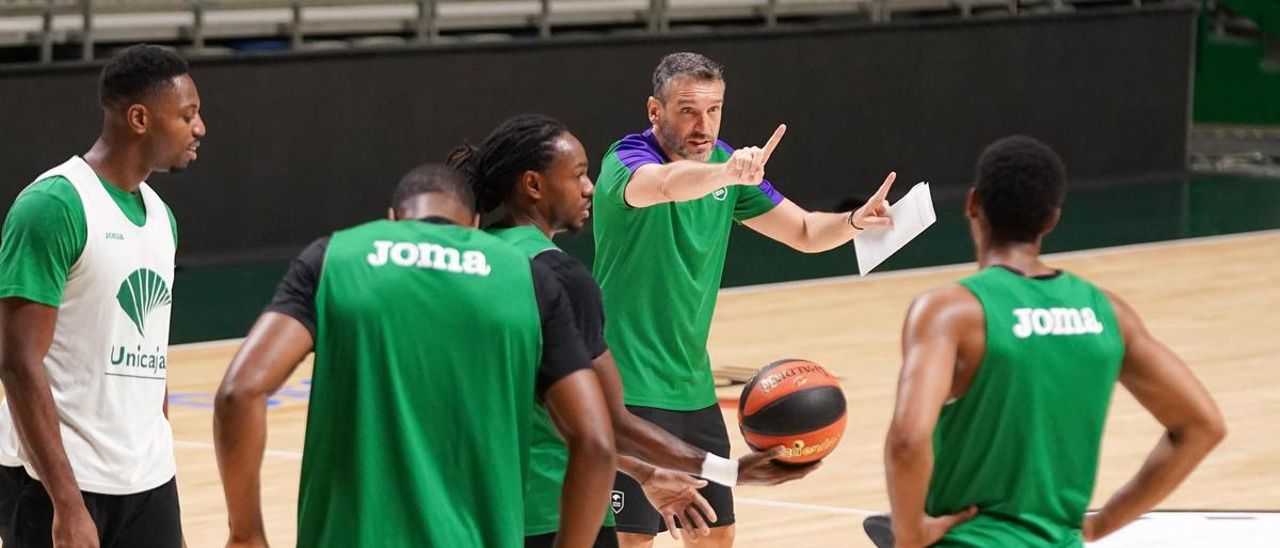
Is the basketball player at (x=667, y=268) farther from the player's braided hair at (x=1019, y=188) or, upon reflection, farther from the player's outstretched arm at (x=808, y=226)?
the player's braided hair at (x=1019, y=188)

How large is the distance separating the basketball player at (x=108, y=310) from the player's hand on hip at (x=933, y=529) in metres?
1.73

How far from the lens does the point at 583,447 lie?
146 inches

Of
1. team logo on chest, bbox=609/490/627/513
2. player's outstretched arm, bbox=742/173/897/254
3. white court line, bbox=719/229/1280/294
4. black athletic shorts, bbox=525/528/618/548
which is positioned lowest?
white court line, bbox=719/229/1280/294

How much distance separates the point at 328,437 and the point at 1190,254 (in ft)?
40.6

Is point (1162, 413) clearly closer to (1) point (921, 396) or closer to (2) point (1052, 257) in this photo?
(1) point (921, 396)

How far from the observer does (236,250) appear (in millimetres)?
15148

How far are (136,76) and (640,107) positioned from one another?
480 inches

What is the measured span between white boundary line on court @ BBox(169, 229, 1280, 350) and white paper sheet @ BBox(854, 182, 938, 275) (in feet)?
21.5

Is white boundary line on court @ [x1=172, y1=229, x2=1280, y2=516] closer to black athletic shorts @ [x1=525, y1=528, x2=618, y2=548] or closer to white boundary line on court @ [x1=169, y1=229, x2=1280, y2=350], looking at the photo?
white boundary line on court @ [x1=169, y1=229, x2=1280, y2=350]

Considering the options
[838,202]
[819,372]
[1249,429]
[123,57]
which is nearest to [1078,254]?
[838,202]

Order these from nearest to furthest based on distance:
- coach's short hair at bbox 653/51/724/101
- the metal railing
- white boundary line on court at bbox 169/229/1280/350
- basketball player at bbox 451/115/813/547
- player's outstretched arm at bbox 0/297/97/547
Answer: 1. basketball player at bbox 451/115/813/547
2. player's outstretched arm at bbox 0/297/97/547
3. coach's short hair at bbox 653/51/724/101
4. white boundary line on court at bbox 169/229/1280/350
5. the metal railing

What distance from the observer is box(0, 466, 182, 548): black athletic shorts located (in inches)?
185

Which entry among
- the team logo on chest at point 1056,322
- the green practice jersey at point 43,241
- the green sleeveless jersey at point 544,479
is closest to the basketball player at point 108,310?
the green practice jersey at point 43,241

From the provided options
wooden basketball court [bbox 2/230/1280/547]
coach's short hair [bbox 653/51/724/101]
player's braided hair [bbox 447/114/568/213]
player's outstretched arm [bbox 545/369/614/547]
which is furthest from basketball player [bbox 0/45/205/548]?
wooden basketball court [bbox 2/230/1280/547]
